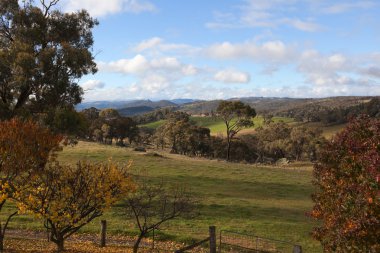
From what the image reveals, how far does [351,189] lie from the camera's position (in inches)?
476

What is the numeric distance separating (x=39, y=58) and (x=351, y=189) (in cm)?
2757

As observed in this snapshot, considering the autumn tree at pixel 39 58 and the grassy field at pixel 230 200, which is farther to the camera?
the autumn tree at pixel 39 58

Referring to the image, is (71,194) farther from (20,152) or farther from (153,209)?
(153,209)

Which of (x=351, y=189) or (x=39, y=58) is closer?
(x=351, y=189)

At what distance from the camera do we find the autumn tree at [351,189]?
10.7 m

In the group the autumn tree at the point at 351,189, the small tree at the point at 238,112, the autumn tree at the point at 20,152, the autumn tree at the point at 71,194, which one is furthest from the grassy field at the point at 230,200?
the small tree at the point at 238,112

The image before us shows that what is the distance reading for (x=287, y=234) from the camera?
84.8ft

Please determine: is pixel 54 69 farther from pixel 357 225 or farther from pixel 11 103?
pixel 357 225

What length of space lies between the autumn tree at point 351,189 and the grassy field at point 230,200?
906 centimetres

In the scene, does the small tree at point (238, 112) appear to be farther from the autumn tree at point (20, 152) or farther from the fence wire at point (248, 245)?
the autumn tree at point (20, 152)

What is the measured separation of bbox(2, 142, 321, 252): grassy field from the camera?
84.2ft

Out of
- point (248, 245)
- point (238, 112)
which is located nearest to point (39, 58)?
point (248, 245)

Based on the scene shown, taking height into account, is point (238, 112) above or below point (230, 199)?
above

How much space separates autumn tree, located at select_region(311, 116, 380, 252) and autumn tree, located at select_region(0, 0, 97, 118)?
23873mm
